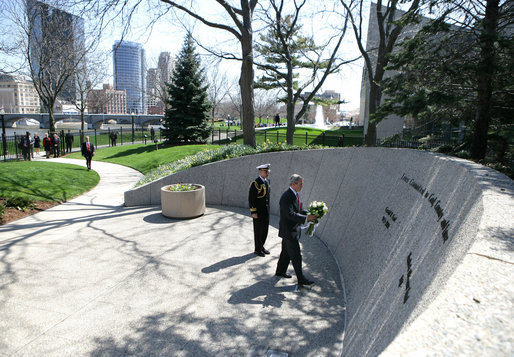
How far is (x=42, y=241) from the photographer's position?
25.1ft

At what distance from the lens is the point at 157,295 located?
5355mm

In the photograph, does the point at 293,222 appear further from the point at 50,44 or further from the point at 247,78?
the point at 50,44

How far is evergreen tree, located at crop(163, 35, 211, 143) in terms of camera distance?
1104 inches

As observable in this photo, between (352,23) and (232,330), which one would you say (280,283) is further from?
(352,23)

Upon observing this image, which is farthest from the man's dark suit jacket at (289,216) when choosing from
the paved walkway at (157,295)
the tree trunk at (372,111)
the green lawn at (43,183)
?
the tree trunk at (372,111)

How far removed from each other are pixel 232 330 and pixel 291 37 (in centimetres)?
1980

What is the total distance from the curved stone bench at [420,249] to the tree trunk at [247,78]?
20.9ft

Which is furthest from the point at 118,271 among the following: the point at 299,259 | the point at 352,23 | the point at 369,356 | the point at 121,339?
the point at 352,23

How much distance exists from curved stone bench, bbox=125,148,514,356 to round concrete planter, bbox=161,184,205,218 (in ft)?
11.3

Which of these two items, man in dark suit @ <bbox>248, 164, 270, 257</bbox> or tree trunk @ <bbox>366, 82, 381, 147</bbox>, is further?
tree trunk @ <bbox>366, 82, 381, 147</bbox>

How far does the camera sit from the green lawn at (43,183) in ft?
37.7

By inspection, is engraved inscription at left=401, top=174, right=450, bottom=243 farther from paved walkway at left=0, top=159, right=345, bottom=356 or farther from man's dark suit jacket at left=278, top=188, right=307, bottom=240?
paved walkway at left=0, top=159, right=345, bottom=356

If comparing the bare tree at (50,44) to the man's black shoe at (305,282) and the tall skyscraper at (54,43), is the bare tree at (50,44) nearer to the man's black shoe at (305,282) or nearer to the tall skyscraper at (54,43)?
the tall skyscraper at (54,43)

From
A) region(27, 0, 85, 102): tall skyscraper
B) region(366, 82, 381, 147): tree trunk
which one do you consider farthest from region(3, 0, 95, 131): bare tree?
region(366, 82, 381, 147): tree trunk
